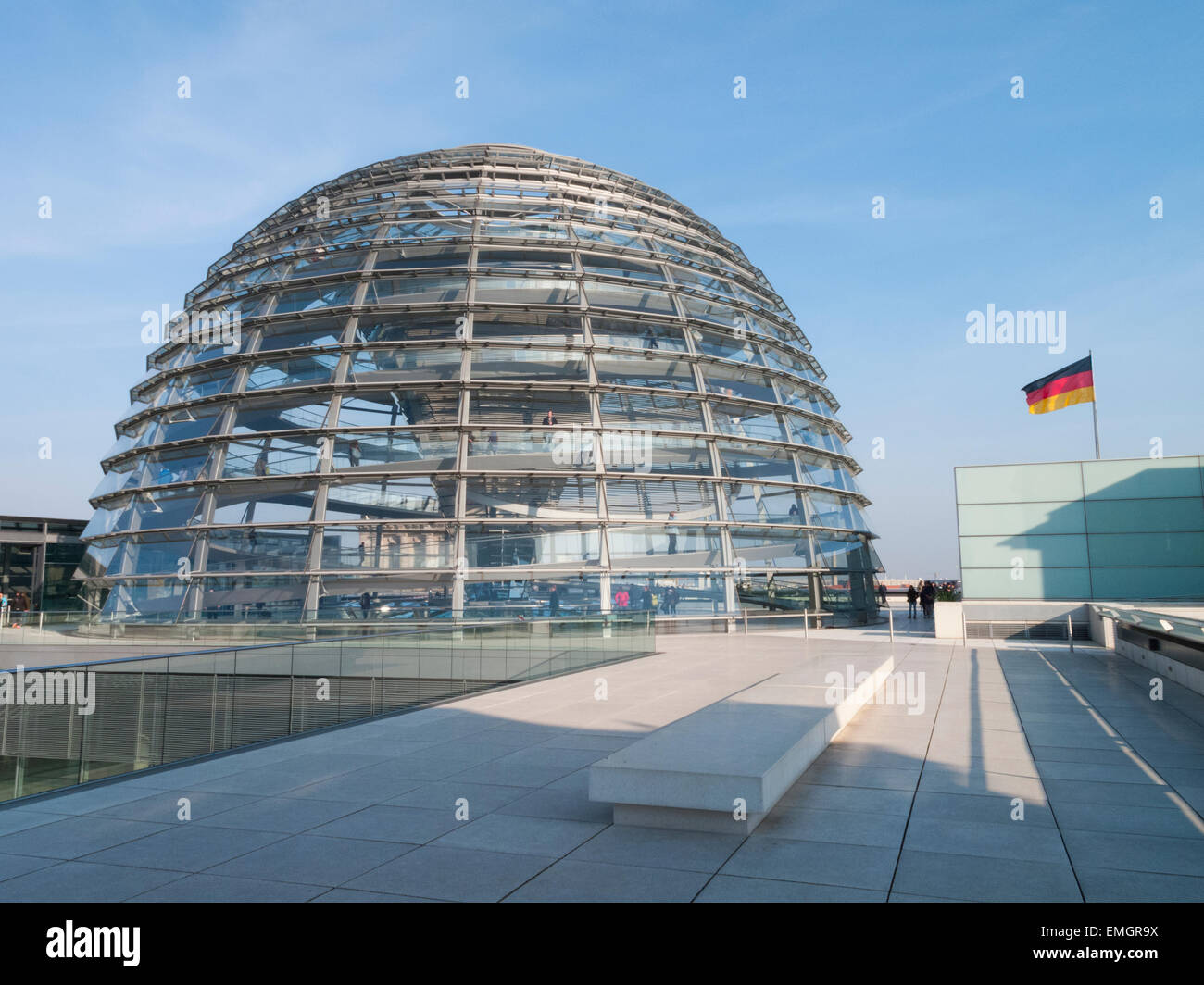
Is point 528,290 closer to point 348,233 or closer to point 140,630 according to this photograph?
point 348,233

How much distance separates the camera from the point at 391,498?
23.3 m

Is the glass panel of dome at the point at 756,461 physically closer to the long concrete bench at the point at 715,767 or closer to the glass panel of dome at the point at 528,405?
the glass panel of dome at the point at 528,405

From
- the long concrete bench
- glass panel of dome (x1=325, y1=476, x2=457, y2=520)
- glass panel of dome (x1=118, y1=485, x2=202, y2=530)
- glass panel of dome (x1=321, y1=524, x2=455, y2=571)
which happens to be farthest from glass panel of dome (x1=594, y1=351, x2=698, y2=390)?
the long concrete bench

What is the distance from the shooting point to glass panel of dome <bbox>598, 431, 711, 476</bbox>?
977 inches

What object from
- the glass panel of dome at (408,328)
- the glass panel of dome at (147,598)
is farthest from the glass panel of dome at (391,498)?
the glass panel of dome at (408,328)

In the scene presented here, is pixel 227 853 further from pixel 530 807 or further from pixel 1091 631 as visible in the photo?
pixel 1091 631

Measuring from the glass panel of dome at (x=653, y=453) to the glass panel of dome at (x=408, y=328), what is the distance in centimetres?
602

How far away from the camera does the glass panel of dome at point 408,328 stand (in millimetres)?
26016

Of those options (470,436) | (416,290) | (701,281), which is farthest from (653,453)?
(416,290)

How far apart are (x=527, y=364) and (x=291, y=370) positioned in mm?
7080

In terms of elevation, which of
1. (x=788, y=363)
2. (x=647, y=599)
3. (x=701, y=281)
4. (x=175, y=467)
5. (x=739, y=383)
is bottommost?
(x=647, y=599)

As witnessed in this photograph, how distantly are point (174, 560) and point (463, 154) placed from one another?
19807 mm

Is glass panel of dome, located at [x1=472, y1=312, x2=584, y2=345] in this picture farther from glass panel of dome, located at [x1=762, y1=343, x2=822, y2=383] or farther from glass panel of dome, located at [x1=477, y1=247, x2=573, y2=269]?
glass panel of dome, located at [x1=762, y1=343, x2=822, y2=383]

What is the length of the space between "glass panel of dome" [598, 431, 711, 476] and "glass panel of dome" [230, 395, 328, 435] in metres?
8.42
